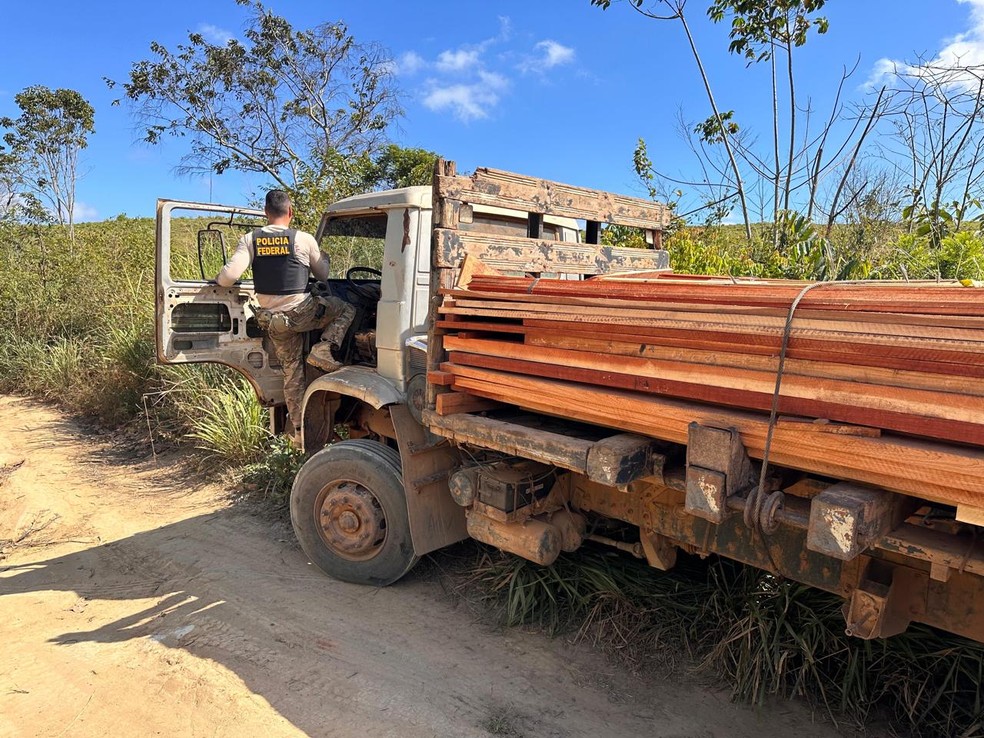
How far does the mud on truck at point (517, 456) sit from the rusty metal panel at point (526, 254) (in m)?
0.01

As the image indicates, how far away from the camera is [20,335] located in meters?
9.62

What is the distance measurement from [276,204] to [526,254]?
208cm

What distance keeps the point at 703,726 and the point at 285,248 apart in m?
3.51

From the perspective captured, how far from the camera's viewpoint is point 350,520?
3.68 m

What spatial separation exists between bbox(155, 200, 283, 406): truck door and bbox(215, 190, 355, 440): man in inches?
9.7

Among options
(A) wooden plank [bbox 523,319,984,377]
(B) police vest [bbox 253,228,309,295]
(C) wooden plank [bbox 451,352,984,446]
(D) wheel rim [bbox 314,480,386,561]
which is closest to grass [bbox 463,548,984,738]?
(D) wheel rim [bbox 314,480,386,561]

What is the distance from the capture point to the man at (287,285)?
4.17m

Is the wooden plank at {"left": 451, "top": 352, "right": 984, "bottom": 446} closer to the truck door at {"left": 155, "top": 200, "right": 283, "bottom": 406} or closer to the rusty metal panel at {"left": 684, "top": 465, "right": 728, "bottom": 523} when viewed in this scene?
the rusty metal panel at {"left": 684, "top": 465, "right": 728, "bottom": 523}

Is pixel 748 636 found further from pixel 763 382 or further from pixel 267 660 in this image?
pixel 267 660

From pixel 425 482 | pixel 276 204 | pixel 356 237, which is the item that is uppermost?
pixel 276 204

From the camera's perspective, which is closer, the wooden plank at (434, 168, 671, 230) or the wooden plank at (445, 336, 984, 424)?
the wooden plank at (445, 336, 984, 424)

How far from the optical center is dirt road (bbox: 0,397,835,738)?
2688 millimetres

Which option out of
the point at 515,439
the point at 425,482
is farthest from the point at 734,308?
the point at 425,482

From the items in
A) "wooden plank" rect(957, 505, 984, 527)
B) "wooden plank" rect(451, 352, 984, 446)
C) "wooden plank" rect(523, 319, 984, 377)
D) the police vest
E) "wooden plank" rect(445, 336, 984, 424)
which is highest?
the police vest
